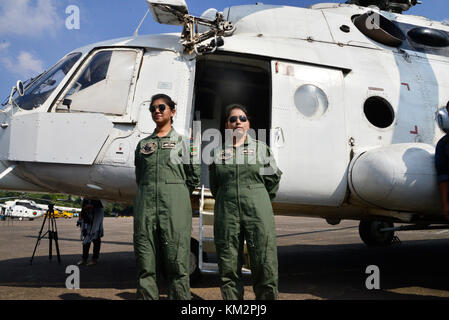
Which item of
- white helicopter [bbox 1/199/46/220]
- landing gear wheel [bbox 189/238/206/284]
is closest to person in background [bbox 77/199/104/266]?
landing gear wheel [bbox 189/238/206/284]

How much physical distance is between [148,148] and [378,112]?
141 inches

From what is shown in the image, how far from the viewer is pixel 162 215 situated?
308cm

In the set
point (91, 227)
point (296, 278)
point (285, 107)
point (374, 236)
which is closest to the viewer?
point (285, 107)

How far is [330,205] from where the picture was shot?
4.74m

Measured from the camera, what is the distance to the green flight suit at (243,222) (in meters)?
3.04

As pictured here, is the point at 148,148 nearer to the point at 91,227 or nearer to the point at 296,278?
the point at 296,278

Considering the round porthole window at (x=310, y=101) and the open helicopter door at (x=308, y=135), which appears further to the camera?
the round porthole window at (x=310, y=101)

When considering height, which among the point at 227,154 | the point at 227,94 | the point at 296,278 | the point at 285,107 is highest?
the point at 227,94

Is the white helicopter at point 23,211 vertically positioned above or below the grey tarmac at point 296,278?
above

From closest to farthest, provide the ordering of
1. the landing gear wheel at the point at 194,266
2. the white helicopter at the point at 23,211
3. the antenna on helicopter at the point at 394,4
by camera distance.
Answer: the landing gear wheel at the point at 194,266
the antenna on helicopter at the point at 394,4
the white helicopter at the point at 23,211

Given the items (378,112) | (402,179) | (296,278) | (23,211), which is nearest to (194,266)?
(296,278)

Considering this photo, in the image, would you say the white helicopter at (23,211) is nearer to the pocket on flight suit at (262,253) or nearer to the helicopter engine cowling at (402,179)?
the helicopter engine cowling at (402,179)

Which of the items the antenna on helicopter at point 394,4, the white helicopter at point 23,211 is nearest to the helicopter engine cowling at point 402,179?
the antenna on helicopter at point 394,4

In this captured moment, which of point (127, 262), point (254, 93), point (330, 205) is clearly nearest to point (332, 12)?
point (254, 93)
